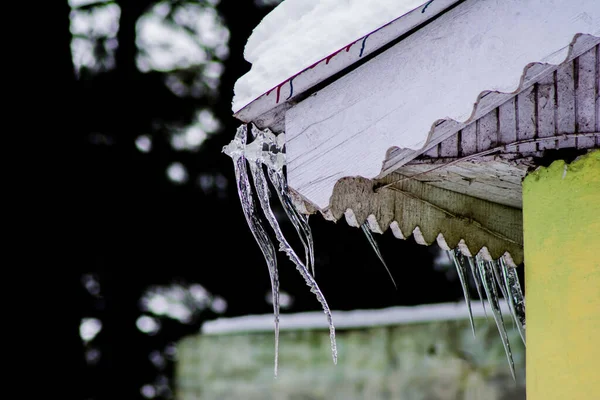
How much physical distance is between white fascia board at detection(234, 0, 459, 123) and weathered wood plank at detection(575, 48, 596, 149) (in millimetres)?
349

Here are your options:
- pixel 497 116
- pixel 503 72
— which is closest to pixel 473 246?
pixel 497 116

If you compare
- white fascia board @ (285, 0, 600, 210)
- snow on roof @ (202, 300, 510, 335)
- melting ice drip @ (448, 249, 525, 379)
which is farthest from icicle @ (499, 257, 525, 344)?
snow on roof @ (202, 300, 510, 335)

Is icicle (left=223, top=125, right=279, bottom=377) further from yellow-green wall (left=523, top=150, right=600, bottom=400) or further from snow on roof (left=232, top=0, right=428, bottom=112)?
yellow-green wall (left=523, top=150, right=600, bottom=400)

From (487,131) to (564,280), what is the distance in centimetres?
41

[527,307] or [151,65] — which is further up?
[151,65]

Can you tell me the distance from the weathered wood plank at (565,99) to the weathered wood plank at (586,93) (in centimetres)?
1

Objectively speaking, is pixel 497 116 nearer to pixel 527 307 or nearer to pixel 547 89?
pixel 547 89

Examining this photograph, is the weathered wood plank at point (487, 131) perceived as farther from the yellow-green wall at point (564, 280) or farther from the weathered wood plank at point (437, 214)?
the weathered wood plank at point (437, 214)

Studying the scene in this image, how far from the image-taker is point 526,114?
189cm

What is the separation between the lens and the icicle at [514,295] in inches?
110

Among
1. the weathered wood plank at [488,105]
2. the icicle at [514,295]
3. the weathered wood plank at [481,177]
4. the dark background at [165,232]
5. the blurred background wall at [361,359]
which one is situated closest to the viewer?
the weathered wood plank at [488,105]

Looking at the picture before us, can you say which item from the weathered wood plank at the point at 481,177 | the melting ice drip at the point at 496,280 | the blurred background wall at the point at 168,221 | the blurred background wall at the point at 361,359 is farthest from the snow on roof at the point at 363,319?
the weathered wood plank at the point at 481,177

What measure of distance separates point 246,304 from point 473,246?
4623 millimetres

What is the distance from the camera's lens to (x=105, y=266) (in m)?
6.93
